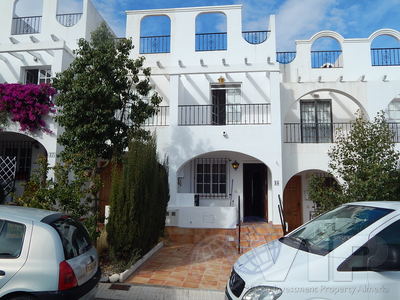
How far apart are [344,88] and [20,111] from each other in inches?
474

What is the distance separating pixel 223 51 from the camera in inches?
481

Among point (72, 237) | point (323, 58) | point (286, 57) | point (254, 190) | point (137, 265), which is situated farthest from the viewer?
point (286, 57)

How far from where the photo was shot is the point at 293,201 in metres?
12.3

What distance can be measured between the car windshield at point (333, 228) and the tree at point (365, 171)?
335 centimetres

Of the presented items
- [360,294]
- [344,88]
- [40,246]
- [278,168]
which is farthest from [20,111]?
[344,88]

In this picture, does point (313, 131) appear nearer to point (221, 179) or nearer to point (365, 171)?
point (221, 179)

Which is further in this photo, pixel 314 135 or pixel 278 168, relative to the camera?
pixel 314 135

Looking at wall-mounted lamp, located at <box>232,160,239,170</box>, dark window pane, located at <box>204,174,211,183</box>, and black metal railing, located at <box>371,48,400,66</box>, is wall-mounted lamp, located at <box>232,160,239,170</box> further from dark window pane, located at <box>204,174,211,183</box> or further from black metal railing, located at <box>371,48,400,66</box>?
black metal railing, located at <box>371,48,400,66</box>

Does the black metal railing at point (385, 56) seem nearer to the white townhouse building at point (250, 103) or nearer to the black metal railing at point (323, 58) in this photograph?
the white townhouse building at point (250, 103)

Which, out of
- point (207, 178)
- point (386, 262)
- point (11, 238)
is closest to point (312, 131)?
point (207, 178)

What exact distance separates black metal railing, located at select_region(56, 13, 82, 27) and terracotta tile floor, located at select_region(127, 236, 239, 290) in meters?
10.8

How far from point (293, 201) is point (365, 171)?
569cm

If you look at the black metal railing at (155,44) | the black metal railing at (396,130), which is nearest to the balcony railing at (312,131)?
the black metal railing at (396,130)

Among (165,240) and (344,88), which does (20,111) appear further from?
(344,88)
